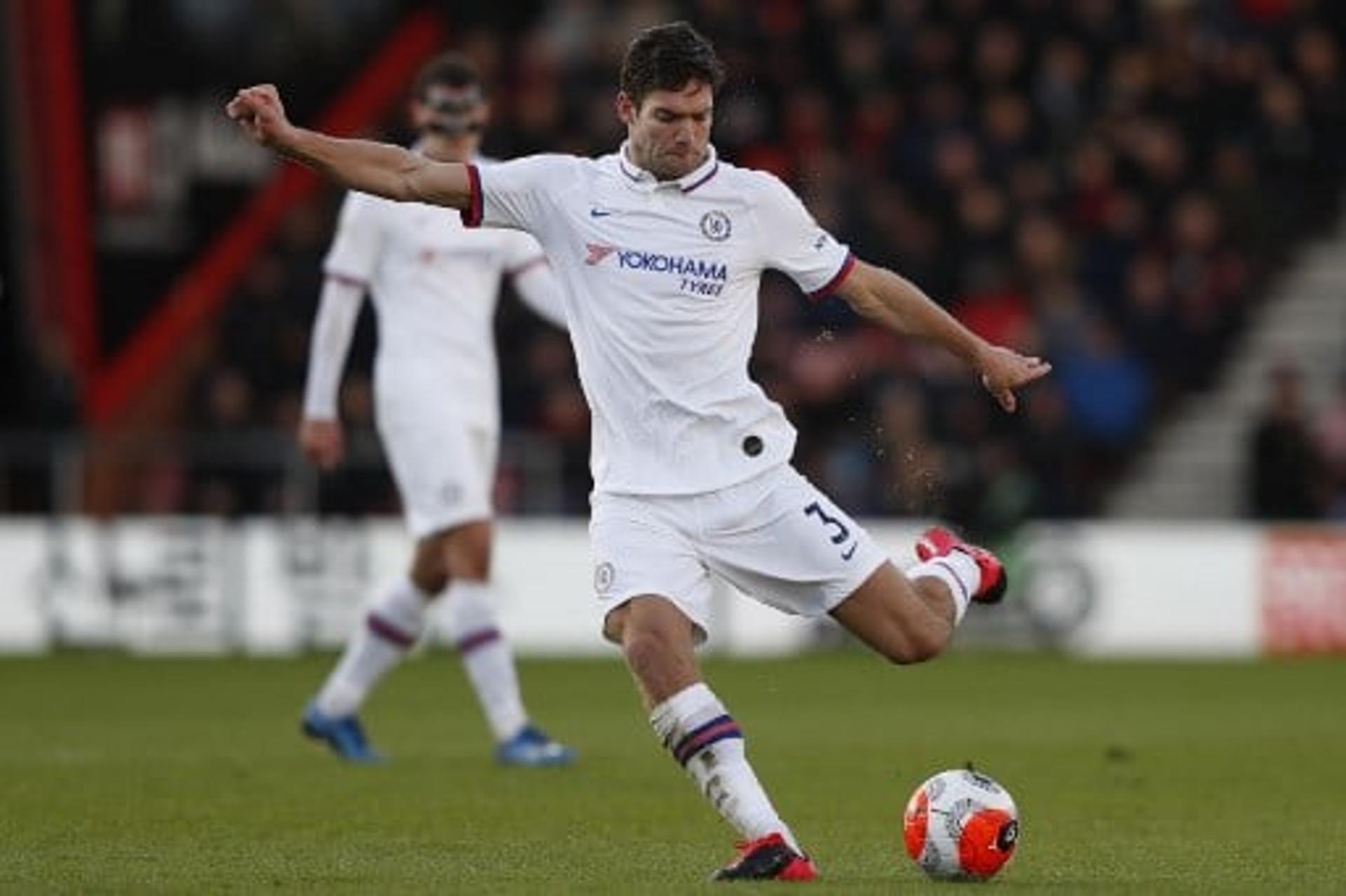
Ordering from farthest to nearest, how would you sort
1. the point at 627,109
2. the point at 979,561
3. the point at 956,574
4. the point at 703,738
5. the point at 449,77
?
Answer: the point at 449,77 < the point at 979,561 < the point at 956,574 < the point at 627,109 < the point at 703,738

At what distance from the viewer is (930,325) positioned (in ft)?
30.5

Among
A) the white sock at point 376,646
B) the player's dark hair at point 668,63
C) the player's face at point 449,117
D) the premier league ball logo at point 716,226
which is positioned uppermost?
the player's dark hair at point 668,63

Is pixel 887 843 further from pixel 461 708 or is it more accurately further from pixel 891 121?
pixel 891 121

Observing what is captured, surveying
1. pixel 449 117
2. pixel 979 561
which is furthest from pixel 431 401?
pixel 979 561

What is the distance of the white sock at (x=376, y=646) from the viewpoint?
13344 mm

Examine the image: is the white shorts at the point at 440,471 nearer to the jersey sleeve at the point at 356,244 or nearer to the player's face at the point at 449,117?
the jersey sleeve at the point at 356,244

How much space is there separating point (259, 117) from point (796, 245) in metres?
1.62

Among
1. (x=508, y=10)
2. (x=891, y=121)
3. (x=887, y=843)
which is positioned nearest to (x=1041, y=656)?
(x=891, y=121)

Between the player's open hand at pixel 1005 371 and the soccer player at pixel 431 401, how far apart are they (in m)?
3.99

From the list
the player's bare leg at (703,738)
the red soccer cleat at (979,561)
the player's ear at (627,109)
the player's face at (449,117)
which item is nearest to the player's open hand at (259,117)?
the player's ear at (627,109)

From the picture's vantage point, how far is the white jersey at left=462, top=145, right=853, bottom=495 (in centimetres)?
Result: 916

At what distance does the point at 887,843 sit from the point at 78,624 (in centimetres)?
1253

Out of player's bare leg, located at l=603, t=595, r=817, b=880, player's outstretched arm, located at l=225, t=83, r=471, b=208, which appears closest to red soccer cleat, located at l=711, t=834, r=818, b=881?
player's bare leg, located at l=603, t=595, r=817, b=880

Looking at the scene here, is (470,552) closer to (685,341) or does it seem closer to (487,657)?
(487,657)
